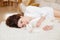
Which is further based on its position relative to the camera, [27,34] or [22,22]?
[22,22]

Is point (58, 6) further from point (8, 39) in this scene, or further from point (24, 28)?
point (8, 39)

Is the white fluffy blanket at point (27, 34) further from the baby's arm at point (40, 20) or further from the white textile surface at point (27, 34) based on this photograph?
the baby's arm at point (40, 20)

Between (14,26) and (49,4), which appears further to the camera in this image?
(49,4)

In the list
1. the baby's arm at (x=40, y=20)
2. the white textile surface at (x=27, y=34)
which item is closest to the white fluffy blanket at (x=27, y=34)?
the white textile surface at (x=27, y=34)

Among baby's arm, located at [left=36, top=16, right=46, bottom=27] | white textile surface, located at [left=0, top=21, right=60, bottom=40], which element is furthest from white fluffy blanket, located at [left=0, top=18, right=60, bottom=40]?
baby's arm, located at [left=36, top=16, right=46, bottom=27]

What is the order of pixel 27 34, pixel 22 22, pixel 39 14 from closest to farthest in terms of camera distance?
pixel 27 34 < pixel 22 22 < pixel 39 14

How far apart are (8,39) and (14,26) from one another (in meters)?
0.19

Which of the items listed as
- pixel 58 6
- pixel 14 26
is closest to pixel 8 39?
pixel 14 26

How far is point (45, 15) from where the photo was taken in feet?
5.38

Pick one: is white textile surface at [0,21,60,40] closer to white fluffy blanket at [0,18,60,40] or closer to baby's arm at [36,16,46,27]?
white fluffy blanket at [0,18,60,40]

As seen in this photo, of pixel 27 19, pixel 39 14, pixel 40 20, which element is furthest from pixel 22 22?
pixel 39 14

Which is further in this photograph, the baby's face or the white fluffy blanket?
the baby's face

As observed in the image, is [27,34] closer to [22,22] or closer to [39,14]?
[22,22]

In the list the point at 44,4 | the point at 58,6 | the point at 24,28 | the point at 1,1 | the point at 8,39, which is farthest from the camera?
the point at 1,1
